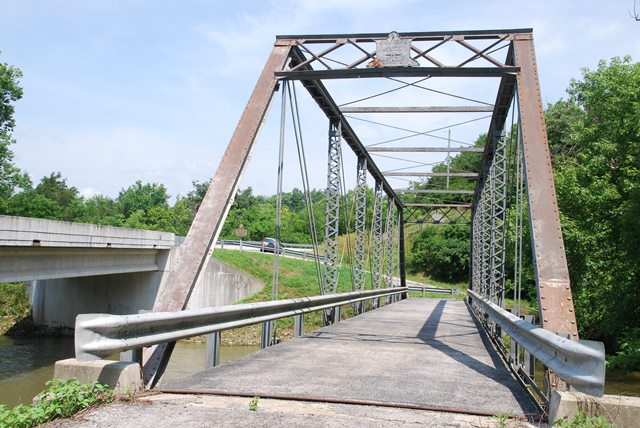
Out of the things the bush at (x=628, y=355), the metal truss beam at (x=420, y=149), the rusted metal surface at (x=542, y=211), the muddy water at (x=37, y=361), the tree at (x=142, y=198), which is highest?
the tree at (x=142, y=198)

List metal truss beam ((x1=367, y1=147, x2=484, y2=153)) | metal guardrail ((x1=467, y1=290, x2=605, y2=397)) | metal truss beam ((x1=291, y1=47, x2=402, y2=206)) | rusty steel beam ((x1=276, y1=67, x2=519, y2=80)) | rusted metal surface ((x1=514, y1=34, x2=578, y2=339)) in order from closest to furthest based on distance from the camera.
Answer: metal guardrail ((x1=467, y1=290, x2=605, y2=397)) → rusted metal surface ((x1=514, y1=34, x2=578, y2=339)) → rusty steel beam ((x1=276, y1=67, x2=519, y2=80)) → metal truss beam ((x1=291, y1=47, x2=402, y2=206)) → metal truss beam ((x1=367, y1=147, x2=484, y2=153))

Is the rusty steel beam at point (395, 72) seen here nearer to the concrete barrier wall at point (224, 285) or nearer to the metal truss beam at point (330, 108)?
the metal truss beam at point (330, 108)

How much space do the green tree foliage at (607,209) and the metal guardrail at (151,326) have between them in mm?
19316

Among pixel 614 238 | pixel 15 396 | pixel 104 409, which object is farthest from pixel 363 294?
pixel 614 238

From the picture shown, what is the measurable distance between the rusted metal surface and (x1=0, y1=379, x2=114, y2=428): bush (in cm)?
449

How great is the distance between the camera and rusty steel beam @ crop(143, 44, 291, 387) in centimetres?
695

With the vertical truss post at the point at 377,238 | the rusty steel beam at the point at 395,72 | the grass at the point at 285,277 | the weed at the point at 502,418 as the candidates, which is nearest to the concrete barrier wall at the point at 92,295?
the grass at the point at 285,277

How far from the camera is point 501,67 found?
10055 mm

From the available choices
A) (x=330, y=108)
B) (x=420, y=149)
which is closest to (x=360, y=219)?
(x=420, y=149)

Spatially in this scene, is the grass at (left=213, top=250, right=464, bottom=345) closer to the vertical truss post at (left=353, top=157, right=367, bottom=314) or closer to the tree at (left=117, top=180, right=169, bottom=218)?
the vertical truss post at (left=353, top=157, right=367, bottom=314)

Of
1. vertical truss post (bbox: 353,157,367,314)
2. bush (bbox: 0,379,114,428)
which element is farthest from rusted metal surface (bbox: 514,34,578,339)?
vertical truss post (bbox: 353,157,367,314)

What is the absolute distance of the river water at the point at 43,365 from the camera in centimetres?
1953

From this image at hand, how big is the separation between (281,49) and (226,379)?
269 inches

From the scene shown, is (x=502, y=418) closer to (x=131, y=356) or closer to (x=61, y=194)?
(x=131, y=356)
